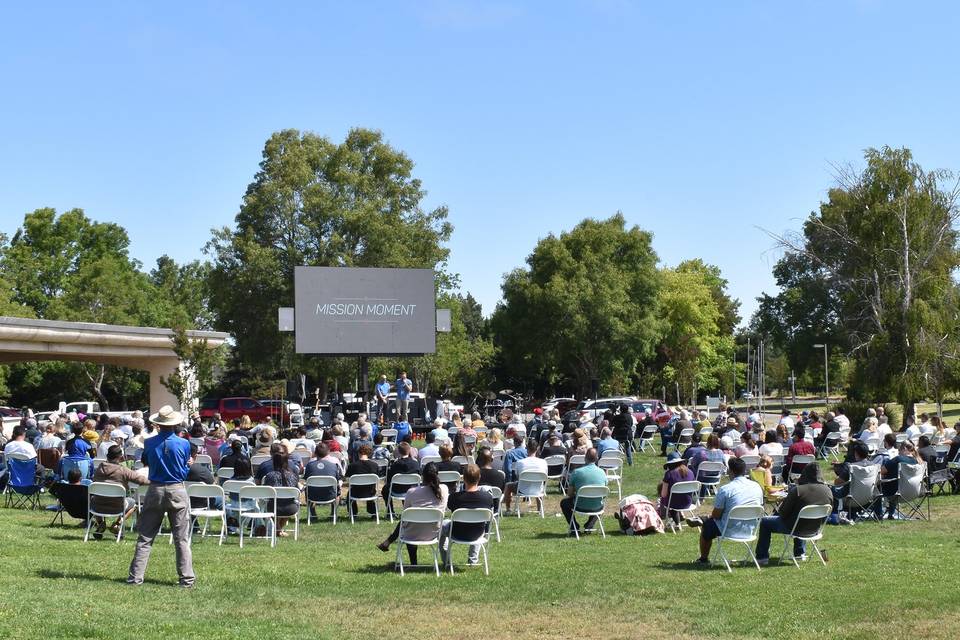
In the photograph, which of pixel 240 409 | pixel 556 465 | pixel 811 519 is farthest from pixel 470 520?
pixel 240 409

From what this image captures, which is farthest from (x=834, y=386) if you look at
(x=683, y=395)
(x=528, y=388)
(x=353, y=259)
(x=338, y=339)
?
(x=338, y=339)

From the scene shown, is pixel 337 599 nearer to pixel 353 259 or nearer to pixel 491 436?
pixel 491 436

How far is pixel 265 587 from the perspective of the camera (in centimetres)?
976

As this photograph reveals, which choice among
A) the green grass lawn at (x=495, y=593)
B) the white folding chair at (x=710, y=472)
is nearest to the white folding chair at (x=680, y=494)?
the green grass lawn at (x=495, y=593)

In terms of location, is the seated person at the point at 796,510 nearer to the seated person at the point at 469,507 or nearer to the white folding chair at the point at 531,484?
the seated person at the point at 469,507

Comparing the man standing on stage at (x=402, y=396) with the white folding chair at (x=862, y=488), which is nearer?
the white folding chair at (x=862, y=488)

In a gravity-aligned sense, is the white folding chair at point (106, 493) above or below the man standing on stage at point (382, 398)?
below

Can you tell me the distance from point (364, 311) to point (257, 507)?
1800 cm

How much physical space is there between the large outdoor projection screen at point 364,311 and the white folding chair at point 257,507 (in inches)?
653

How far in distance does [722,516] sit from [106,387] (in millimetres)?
55646

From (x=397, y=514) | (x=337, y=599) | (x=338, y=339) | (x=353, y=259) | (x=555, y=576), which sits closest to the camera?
(x=337, y=599)

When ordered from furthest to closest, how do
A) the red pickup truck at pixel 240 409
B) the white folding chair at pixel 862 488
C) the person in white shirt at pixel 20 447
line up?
the red pickup truck at pixel 240 409
the person in white shirt at pixel 20 447
the white folding chair at pixel 862 488

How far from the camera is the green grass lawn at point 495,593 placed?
25.9 ft

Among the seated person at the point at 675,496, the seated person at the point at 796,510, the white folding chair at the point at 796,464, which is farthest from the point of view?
the white folding chair at the point at 796,464
